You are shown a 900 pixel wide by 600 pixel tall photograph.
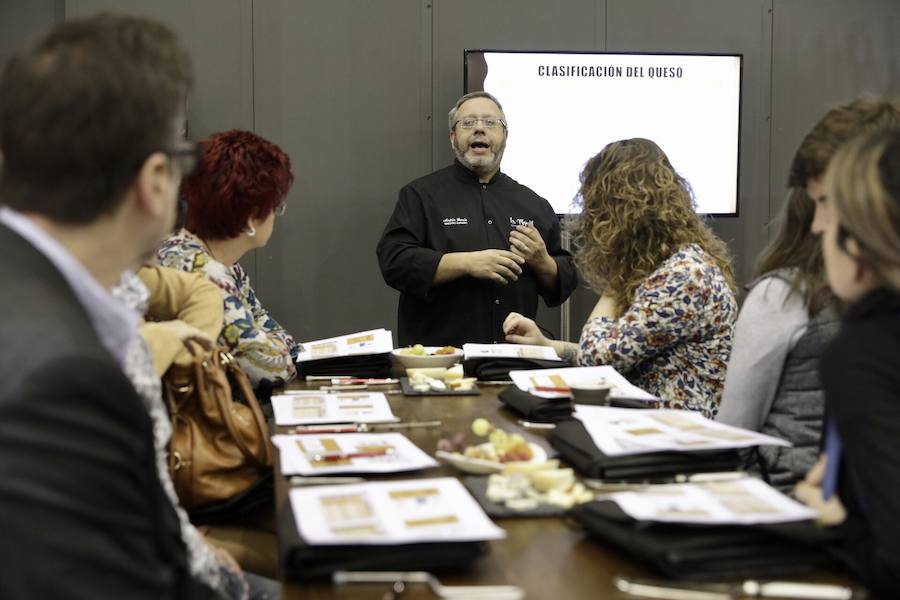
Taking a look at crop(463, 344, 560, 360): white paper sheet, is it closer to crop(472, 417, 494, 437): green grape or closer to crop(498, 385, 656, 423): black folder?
Result: crop(498, 385, 656, 423): black folder

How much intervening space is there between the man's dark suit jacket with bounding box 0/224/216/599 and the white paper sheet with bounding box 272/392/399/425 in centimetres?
110

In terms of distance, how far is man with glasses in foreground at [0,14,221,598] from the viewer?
A: 88 cm

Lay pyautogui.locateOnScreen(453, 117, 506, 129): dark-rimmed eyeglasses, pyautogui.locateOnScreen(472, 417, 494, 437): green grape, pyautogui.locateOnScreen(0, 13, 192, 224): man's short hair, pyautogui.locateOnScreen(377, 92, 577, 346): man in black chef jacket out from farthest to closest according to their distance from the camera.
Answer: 1. pyautogui.locateOnScreen(453, 117, 506, 129): dark-rimmed eyeglasses
2. pyautogui.locateOnScreen(377, 92, 577, 346): man in black chef jacket
3. pyautogui.locateOnScreen(472, 417, 494, 437): green grape
4. pyautogui.locateOnScreen(0, 13, 192, 224): man's short hair

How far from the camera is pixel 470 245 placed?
436cm

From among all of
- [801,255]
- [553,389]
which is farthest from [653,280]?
[801,255]

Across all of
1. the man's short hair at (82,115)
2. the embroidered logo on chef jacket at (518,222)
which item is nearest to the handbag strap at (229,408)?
the man's short hair at (82,115)

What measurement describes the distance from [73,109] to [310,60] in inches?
158

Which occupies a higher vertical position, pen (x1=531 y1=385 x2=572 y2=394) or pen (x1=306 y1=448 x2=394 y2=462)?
pen (x1=531 y1=385 x2=572 y2=394)

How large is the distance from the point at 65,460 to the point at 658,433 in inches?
43.2

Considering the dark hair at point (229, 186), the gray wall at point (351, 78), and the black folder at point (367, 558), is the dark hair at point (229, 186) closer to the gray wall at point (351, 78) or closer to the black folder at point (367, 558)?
the black folder at point (367, 558)

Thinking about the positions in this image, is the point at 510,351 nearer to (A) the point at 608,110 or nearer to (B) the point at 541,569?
(B) the point at 541,569

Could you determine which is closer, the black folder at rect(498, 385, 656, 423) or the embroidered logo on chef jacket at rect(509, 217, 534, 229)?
the black folder at rect(498, 385, 656, 423)

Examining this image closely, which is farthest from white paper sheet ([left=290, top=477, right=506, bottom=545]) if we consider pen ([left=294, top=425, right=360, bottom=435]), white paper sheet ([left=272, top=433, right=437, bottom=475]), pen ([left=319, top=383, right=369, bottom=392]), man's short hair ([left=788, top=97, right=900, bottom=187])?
pen ([left=319, top=383, right=369, bottom=392])

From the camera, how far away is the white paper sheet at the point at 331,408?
2.09 metres
